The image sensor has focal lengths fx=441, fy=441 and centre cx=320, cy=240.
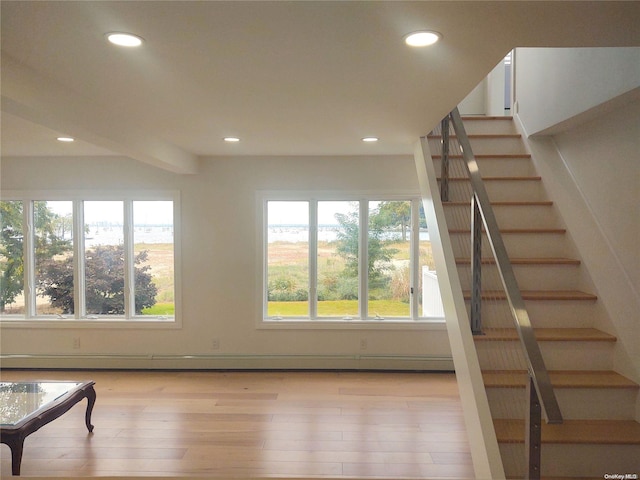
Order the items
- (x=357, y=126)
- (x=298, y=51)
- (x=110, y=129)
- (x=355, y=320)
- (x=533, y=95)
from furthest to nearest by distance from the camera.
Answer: (x=355, y=320) < (x=533, y=95) < (x=357, y=126) < (x=110, y=129) < (x=298, y=51)

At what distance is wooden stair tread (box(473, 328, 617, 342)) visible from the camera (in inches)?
97.7

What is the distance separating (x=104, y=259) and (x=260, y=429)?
294cm

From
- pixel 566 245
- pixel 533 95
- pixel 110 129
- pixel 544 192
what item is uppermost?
pixel 533 95

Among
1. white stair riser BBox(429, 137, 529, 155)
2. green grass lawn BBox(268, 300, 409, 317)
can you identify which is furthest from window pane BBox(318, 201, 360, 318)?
white stair riser BBox(429, 137, 529, 155)

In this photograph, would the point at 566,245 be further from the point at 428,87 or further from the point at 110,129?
the point at 110,129

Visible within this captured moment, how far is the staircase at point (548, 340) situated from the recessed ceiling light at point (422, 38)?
1437mm

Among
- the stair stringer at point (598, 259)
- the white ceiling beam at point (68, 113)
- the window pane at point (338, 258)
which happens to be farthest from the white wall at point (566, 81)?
the white ceiling beam at point (68, 113)

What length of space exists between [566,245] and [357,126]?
5.61ft

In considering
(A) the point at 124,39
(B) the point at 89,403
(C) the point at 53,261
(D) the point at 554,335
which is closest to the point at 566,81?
(D) the point at 554,335

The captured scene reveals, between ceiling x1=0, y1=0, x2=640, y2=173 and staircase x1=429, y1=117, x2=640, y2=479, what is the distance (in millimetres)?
913

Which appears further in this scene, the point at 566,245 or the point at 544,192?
the point at 544,192

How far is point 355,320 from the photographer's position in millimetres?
5074

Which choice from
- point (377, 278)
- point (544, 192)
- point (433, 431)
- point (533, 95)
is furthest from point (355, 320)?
point (533, 95)

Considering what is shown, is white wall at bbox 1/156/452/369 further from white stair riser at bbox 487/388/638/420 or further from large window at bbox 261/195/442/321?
white stair riser at bbox 487/388/638/420
